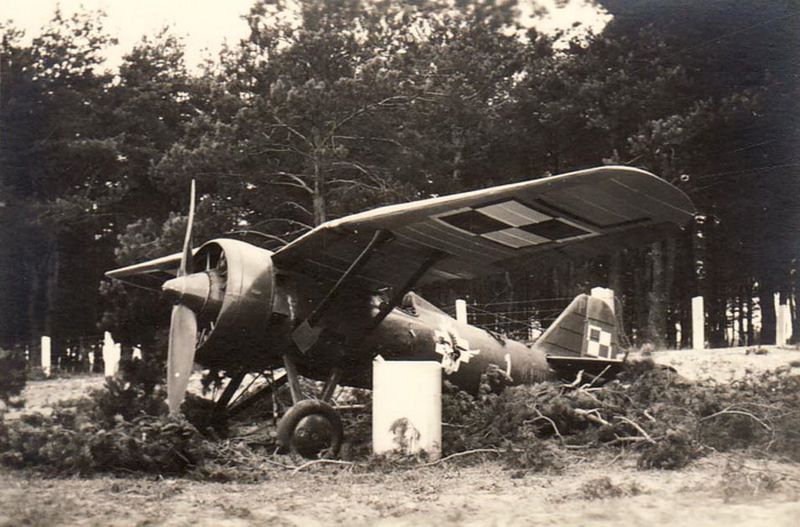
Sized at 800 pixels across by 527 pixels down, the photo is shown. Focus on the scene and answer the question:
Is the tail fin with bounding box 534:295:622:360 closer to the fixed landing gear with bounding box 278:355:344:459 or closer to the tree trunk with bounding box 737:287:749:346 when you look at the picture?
the fixed landing gear with bounding box 278:355:344:459

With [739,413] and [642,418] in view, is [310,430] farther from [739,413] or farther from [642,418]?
[739,413]

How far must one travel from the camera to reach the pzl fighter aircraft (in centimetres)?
645

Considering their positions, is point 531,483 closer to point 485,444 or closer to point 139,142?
point 485,444

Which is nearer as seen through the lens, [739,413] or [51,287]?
[739,413]

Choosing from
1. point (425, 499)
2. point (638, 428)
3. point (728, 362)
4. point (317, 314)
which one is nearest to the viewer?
point (425, 499)

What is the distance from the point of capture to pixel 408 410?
266 inches

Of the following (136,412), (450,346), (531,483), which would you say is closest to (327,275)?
(450,346)

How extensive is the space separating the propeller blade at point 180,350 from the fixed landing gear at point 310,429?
934 mm

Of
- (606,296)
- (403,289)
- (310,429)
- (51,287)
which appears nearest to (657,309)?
(606,296)

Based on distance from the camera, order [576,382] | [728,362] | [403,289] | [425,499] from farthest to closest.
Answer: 1. [728,362]
2. [576,382]
3. [403,289]
4. [425,499]

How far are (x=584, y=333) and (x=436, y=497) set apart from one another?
5404 millimetres

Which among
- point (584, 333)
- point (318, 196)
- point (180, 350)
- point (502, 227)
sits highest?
point (318, 196)

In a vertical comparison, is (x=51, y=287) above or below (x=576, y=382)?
above

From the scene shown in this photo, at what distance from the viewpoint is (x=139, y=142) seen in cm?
2202
